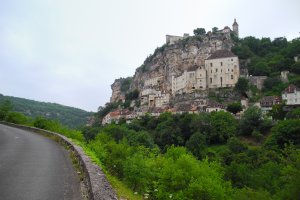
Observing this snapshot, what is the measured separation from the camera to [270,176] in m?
28.7

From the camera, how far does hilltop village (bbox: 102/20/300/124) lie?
83319 mm

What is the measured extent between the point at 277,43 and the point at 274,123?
6098 centimetres

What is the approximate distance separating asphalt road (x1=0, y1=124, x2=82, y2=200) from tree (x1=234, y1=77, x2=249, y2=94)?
73.7 metres

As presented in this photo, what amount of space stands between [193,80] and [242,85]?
48.3 ft

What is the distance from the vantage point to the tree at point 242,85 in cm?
8369

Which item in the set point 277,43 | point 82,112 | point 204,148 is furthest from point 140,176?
point 82,112

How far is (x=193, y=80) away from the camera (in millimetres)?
93688

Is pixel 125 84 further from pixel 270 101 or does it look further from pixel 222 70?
pixel 270 101

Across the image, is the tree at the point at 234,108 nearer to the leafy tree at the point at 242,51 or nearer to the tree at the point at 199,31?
the leafy tree at the point at 242,51

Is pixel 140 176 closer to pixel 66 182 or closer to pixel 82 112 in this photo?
pixel 66 182

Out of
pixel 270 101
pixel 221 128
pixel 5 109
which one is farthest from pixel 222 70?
pixel 5 109

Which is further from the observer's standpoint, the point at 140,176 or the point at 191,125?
the point at 191,125

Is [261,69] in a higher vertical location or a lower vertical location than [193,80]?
higher

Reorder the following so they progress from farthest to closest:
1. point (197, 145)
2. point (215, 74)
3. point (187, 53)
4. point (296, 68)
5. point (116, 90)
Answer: point (116, 90), point (187, 53), point (215, 74), point (296, 68), point (197, 145)
